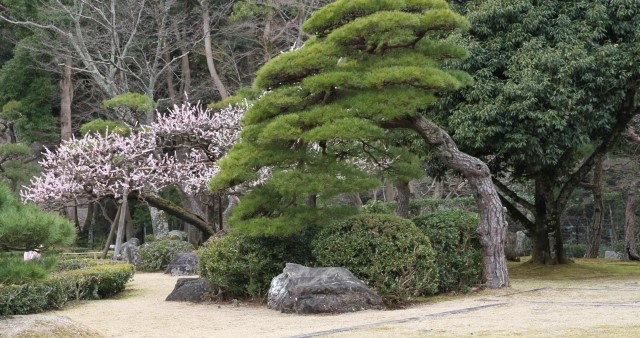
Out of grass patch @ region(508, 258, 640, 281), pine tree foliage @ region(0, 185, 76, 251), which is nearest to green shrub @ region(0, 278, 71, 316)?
pine tree foliage @ region(0, 185, 76, 251)

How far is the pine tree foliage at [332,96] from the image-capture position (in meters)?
10.1

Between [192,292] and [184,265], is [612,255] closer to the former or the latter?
[184,265]

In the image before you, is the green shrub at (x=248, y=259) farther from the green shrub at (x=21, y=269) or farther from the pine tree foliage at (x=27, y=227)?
the pine tree foliage at (x=27, y=227)

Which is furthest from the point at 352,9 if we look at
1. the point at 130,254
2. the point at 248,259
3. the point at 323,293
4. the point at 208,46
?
the point at 208,46

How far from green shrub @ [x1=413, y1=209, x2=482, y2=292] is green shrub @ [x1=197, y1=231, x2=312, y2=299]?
1837mm

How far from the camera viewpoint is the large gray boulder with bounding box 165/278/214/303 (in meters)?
11.3

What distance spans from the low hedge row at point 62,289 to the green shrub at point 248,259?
1.95 m

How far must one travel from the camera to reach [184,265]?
1591 centimetres

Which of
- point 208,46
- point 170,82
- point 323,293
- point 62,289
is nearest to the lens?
point 323,293

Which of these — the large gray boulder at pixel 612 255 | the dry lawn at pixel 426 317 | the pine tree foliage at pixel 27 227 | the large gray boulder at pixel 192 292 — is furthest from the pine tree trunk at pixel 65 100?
the pine tree foliage at pixel 27 227

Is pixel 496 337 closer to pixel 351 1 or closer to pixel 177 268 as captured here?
pixel 351 1

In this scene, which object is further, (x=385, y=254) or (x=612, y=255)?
(x=612, y=255)

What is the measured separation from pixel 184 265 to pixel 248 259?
18.2 ft

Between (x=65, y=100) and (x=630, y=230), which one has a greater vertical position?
(x=65, y=100)
